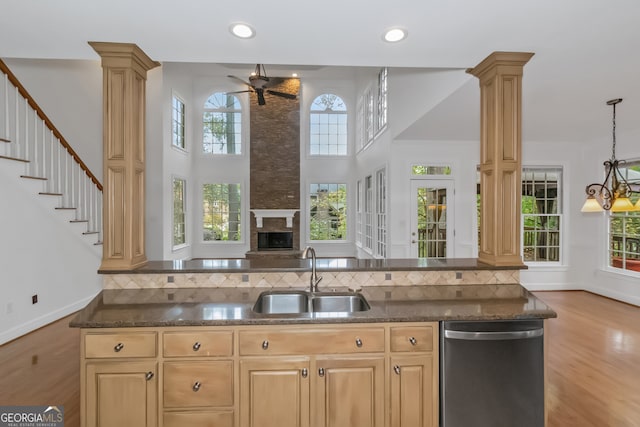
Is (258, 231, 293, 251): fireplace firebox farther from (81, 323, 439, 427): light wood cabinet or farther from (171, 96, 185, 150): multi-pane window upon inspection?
(81, 323, 439, 427): light wood cabinet

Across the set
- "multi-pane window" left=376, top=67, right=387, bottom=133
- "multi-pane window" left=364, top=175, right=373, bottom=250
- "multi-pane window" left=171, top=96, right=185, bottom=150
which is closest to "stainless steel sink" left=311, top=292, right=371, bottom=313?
"multi-pane window" left=376, top=67, right=387, bottom=133

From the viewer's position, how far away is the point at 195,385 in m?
1.88

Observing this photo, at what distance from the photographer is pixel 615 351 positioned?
136 inches

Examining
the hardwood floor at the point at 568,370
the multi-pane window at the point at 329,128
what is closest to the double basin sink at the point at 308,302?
the hardwood floor at the point at 568,370

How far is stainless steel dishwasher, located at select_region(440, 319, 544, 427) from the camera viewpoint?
1.95m

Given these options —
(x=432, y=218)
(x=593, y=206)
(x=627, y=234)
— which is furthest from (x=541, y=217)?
(x=432, y=218)

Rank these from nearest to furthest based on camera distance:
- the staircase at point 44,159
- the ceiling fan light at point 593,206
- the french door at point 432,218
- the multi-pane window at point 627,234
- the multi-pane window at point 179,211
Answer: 1. the staircase at point 44,159
2. the ceiling fan light at point 593,206
3. the multi-pane window at point 627,234
4. the french door at point 432,218
5. the multi-pane window at point 179,211

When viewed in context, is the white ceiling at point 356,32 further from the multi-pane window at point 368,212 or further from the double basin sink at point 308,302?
the multi-pane window at point 368,212

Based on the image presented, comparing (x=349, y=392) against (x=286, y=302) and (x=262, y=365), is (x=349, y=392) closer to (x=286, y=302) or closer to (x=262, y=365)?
(x=262, y=365)

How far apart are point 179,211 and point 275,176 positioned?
99.8 inches

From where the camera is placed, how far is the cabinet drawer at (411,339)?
196 cm

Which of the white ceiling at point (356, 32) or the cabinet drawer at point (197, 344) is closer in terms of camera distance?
the cabinet drawer at point (197, 344)

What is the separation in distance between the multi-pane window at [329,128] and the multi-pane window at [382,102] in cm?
283

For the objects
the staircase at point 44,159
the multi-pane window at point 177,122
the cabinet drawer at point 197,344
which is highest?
the multi-pane window at point 177,122
